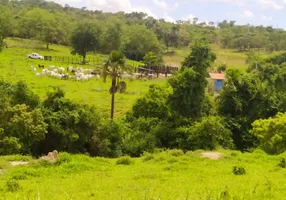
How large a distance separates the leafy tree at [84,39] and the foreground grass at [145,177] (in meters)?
53.6

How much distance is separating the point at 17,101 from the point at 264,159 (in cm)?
1438

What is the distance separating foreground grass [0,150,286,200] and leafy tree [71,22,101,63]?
53.6 m

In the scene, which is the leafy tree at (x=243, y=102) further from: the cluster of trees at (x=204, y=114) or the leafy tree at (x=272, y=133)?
the leafy tree at (x=272, y=133)

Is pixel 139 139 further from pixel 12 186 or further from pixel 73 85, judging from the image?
pixel 73 85

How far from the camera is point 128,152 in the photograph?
27266 mm

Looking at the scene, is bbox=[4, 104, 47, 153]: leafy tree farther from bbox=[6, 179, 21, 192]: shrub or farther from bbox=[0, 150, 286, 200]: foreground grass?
bbox=[6, 179, 21, 192]: shrub

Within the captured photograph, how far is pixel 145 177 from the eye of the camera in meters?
18.3

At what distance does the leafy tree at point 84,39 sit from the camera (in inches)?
2911

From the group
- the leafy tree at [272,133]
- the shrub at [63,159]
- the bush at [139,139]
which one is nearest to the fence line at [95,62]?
the bush at [139,139]

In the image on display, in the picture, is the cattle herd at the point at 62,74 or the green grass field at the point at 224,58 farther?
the green grass field at the point at 224,58

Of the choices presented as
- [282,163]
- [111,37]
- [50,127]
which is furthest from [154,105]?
[111,37]

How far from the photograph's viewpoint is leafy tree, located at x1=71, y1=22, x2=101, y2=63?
73.9 m

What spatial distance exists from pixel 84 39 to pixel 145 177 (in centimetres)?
5847

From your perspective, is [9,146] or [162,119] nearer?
[9,146]
